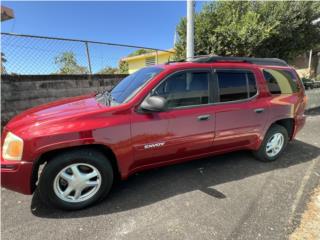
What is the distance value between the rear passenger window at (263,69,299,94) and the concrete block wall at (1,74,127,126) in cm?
314

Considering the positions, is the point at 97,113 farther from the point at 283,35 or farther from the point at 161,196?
the point at 283,35

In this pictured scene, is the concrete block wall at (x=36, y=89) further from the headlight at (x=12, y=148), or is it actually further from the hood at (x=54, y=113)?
the headlight at (x=12, y=148)

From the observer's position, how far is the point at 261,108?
3.56 meters

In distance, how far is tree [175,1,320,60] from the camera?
26.3 feet

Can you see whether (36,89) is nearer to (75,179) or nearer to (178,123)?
(75,179)

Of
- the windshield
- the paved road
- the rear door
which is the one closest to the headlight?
the paved road

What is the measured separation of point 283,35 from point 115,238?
370 inches

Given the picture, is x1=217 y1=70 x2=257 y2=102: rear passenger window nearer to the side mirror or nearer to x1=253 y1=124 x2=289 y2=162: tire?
x1=253 y1=124 x2=289 y2=162: tire

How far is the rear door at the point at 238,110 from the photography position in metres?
3.26

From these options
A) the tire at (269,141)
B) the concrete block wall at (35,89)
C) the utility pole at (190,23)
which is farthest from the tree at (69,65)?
the tire at (269,141)

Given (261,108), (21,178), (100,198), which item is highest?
(261,108)

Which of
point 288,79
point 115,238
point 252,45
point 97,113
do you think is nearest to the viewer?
point 115,238

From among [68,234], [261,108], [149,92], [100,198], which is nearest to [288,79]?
[261,108]

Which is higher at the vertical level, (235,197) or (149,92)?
(149,92)
